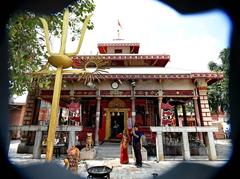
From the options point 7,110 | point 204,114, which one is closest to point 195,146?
point 204,114

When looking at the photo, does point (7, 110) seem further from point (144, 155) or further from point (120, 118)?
point (120, 118)

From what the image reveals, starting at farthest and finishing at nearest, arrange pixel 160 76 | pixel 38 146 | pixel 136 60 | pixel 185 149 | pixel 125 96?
pixel 136 60
pixel 125 96
pixel 160 76
pixel 38 146
pixel 185 149

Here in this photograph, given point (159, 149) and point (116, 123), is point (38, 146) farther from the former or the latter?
point (116, 123)

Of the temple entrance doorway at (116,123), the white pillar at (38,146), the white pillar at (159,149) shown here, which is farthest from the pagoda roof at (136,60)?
the white pillar at (38,146)

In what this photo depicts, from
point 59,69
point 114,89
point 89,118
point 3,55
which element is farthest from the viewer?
point 89,118

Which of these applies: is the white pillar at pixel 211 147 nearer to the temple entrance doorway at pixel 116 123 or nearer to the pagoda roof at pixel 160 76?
the pagoda roof at pixel 160 76

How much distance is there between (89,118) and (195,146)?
22.1 feet

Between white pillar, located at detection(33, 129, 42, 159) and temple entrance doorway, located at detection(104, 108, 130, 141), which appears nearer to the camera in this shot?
white pillar, located at detection(33, 129, 42, 159)

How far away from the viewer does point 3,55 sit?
99cm

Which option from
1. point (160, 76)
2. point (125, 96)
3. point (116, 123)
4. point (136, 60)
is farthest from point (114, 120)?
point (160, 76)

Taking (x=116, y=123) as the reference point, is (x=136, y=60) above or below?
above

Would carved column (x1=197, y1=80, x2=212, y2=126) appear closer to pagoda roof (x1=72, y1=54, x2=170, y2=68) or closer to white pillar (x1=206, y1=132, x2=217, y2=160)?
white pillar (x1=206, y1=132, x2=217, y2=160)

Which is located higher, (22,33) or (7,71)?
(22,33)

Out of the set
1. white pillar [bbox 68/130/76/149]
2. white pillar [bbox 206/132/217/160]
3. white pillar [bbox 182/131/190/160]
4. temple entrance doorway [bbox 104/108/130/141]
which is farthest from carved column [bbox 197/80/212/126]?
white pillar [bbox 68/130/76/149]
